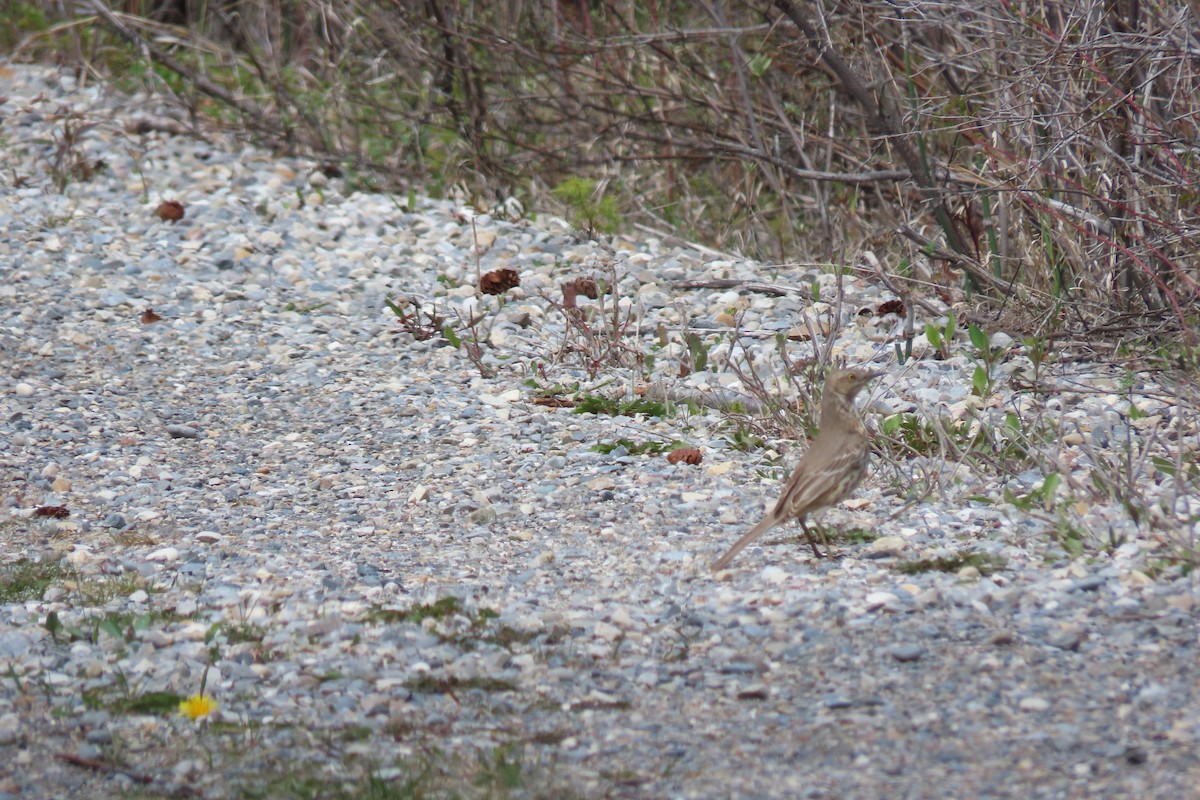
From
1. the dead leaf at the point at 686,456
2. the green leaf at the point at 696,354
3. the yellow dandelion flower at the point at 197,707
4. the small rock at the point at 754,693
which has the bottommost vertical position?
the green leaf at the point at 696,354

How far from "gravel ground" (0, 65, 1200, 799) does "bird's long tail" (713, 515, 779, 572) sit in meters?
0.06

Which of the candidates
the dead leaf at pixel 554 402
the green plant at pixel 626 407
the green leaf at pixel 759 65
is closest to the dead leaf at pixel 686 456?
the green plant at pixel 626 407

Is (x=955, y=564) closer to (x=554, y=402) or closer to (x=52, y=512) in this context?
(x=554, y=402)

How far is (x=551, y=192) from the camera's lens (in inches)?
388

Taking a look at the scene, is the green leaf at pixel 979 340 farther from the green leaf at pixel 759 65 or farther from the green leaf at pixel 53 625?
the green leaf at pixel 53 625

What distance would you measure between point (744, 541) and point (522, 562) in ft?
2.48

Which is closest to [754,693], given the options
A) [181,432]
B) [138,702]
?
[138,702]

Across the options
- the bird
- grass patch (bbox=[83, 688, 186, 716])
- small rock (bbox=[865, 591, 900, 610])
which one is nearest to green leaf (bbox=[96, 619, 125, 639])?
grass patch (bbox=[83, 688, 186, 716])

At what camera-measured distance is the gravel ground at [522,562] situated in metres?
3.56

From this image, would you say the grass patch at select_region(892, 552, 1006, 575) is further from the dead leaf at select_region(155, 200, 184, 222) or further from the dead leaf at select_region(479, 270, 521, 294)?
the dead leaf at select_region(155, 200, 184, 222)

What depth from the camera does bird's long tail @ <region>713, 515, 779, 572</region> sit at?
4723mm

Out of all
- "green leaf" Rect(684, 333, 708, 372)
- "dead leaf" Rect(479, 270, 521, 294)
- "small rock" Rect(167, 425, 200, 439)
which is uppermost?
"green leaf" Rect(684, 333, 708, 372)

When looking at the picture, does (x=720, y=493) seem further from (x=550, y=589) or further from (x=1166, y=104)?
(x=1166, y=104)

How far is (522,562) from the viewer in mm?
4992
